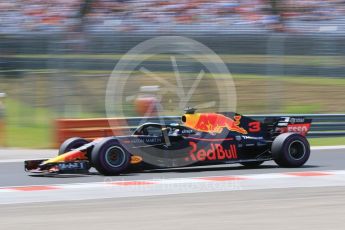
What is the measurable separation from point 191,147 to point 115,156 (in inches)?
42.4

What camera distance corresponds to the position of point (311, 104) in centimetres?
1834

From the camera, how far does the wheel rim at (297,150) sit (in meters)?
10.4

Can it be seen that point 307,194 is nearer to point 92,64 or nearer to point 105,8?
point 92,64

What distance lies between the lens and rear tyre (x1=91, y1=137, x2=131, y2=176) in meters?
9.42

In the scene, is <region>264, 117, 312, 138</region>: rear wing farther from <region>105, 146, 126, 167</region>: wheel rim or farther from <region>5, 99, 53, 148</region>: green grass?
<region>5, 99, 53, 148</region>: green grass

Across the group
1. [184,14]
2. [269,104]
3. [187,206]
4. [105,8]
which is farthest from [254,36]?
[187,206]

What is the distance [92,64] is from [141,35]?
2.71m

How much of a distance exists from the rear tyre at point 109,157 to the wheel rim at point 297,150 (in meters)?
2.46

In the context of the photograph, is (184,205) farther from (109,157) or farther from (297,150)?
(297,150)

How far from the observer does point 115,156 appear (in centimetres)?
955

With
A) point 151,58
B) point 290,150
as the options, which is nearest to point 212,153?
point 290,150

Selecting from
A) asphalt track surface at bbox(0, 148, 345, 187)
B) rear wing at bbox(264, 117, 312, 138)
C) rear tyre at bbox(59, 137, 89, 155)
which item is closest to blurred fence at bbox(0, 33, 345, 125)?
asphalt track surface at bbox(0, 148, 345, 187)

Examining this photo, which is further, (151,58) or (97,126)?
(151,58)

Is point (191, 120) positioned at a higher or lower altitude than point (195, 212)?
higher
